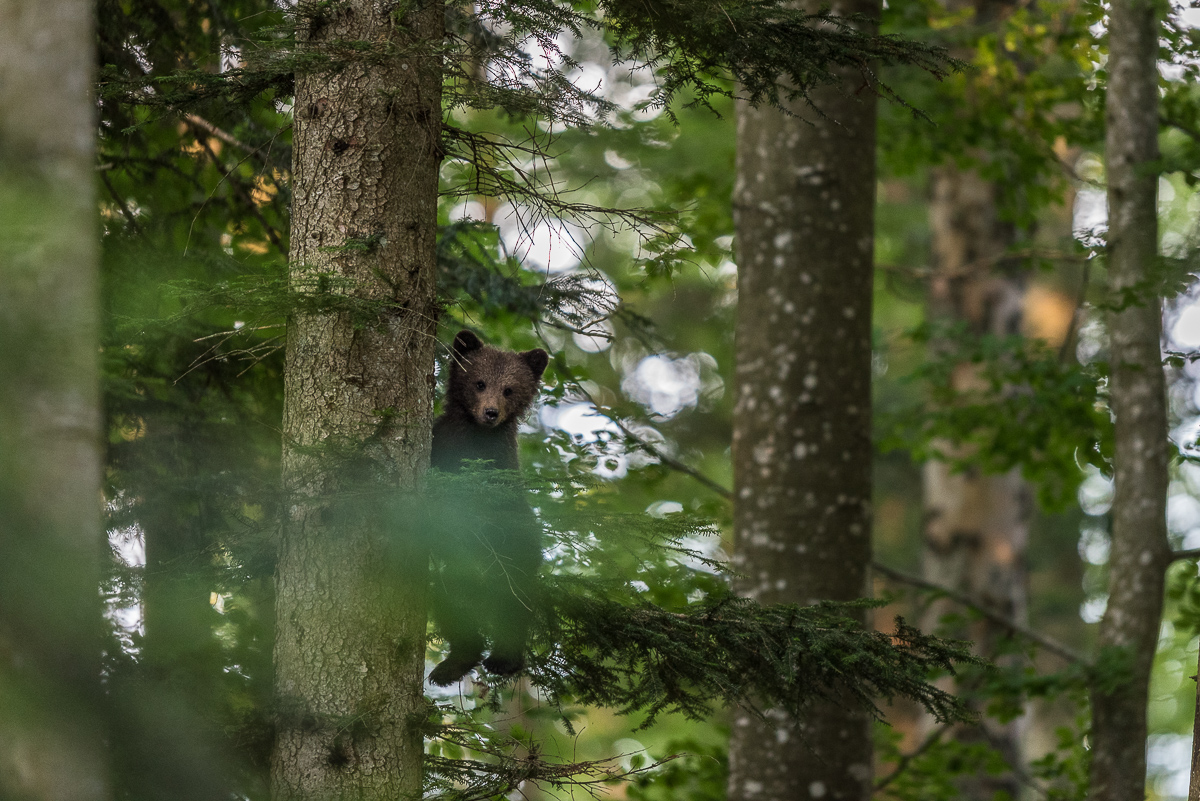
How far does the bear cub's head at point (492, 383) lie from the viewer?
18.5 feet

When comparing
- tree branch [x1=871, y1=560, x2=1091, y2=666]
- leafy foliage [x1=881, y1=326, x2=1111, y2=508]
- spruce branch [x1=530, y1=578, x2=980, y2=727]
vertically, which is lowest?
tree branch [x1=871, y1=560, x2=1091, y2=666]

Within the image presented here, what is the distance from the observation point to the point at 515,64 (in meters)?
3.58

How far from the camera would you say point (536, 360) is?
6203 millimetres

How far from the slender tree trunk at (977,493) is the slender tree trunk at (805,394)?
15.6ft

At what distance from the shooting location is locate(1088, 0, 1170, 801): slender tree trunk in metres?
6.18

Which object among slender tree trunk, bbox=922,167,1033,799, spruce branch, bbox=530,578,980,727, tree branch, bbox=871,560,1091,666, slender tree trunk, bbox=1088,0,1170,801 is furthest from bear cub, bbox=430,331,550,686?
slender tree trunk, bbox=922,167,1033,799

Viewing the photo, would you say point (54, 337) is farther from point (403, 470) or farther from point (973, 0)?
point (973, 0)

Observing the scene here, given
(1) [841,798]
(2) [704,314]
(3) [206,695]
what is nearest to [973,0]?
(2) [704,314]

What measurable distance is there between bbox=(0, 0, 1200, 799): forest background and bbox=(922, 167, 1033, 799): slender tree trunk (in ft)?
0.13

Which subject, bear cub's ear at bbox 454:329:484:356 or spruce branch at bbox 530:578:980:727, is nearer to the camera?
spruce branch at bbox 530:578:980:727

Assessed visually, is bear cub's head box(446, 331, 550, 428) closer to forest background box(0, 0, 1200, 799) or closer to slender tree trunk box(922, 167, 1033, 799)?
forest background box(0, 0, 1200, 799)

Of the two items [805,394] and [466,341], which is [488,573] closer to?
[466,341]

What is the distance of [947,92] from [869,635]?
301 inches

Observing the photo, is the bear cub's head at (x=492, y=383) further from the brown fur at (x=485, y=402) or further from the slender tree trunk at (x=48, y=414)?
the slender tree trunk at (x=48, y=414)
